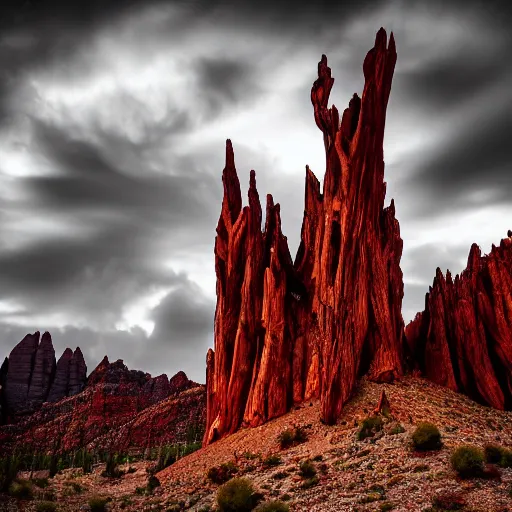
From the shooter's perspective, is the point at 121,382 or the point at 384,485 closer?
the point at 384,485

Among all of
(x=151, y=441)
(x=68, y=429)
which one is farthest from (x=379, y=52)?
(x=68, y=429)

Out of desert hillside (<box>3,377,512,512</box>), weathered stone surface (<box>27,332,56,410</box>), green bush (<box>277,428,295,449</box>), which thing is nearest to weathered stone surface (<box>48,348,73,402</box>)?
weathered stone surface (<box>27,332,56,410</box>)

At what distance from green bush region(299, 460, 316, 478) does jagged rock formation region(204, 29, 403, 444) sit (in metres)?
8.06

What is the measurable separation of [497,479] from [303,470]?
8104 mm

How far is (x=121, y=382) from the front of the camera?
116 meters

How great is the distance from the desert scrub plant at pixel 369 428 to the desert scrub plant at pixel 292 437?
3600 mm

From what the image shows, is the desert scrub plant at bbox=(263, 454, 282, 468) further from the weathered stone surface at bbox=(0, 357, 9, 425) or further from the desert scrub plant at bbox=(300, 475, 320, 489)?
the weathered stone surface at bbox=(0, 357, 9, 425)

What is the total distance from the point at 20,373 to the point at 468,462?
13480 cm

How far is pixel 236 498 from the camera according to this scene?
20.2m

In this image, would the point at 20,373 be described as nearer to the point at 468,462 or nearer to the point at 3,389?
the point at 3,389

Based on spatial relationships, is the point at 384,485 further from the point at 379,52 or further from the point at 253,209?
the point at 379,52

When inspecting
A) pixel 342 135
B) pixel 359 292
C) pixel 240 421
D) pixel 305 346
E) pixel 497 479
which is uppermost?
pixel 342 135

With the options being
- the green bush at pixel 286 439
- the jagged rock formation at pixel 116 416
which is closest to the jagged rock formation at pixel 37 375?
the jagged rock formation at pixel 116 416

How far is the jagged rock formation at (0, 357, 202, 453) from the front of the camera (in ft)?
271
